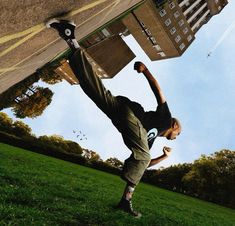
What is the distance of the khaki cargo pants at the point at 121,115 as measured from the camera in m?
4.36

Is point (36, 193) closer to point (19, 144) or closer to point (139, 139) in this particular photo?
point (139, 139)

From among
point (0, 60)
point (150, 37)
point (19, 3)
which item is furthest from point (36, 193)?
point (150, 37)

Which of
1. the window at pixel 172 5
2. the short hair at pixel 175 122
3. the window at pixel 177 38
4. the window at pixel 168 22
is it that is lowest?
the short hair at pixel 175 122

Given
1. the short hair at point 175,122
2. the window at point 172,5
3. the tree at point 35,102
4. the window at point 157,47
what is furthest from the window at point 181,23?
the short hair at point 175,122

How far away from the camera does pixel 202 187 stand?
61781mm

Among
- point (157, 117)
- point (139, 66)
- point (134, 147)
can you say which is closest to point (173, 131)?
point (157, 117)

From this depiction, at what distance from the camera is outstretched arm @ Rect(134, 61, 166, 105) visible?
224 inches

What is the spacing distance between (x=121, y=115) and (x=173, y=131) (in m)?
1.54

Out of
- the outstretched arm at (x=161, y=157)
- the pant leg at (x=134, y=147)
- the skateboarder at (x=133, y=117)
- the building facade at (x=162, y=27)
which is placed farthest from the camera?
the building facade at (x=162, y=27)

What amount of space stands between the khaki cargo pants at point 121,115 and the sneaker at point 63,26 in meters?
0.65

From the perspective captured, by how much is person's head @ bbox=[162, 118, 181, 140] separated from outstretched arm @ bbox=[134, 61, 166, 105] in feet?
1.96

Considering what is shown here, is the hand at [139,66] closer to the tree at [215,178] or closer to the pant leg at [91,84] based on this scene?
the pant leg at [91,84]

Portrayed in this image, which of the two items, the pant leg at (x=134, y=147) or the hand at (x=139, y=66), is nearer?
the hand at (x=139, y=66)

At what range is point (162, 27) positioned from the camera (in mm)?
49562
